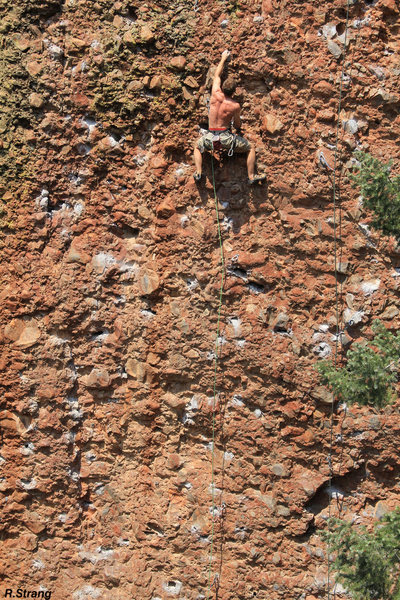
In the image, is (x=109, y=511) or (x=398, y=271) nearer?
(x=398, y=271)

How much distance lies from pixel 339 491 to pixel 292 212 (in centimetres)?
252

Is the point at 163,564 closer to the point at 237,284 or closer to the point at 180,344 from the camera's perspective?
the point at 180,344

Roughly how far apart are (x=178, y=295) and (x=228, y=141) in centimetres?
148

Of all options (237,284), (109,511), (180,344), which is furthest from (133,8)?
A: (109,511)

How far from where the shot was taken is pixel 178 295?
6.62 m

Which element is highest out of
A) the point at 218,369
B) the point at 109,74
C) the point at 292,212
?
the point at 109,74

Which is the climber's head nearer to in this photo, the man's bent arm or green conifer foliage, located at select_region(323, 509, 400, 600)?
the man's bent arm

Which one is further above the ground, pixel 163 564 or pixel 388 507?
pixel 388 507

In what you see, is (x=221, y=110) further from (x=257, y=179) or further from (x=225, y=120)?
(x=257, y=179)

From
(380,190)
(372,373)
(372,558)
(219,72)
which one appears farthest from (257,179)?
(372,558)

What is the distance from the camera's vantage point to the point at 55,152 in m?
6.77

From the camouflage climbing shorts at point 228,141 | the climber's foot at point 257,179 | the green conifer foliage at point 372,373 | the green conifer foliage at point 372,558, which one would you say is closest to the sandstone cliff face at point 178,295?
the climber's foot at point 257,179

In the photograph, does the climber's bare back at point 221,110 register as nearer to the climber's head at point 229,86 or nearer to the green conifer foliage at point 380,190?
the climber's head at point 229,86

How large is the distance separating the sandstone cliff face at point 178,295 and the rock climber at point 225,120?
0.18 m
